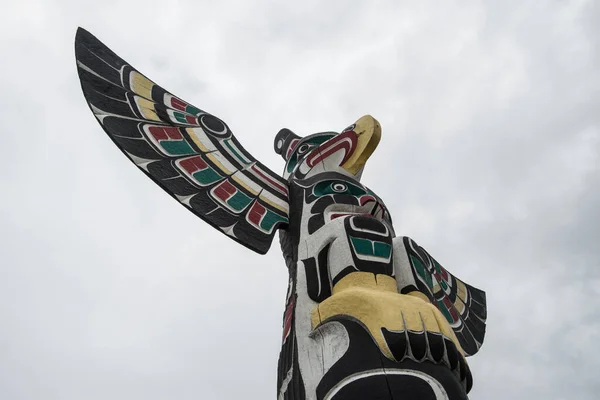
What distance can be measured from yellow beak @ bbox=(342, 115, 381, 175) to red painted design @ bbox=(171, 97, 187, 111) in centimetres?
162

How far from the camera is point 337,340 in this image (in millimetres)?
3041

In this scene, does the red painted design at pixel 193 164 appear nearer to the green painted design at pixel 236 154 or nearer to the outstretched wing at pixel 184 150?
the outstretched wing at pixel 184 150

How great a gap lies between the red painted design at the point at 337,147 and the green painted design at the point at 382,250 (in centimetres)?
170

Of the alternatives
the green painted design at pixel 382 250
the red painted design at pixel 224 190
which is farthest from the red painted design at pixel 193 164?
the green painted design at pixel 382 250

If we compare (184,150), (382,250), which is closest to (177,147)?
(184,150)

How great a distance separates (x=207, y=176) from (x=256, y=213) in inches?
20.0

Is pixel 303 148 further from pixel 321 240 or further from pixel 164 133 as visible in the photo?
pixel 321 240

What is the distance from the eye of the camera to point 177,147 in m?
4.60

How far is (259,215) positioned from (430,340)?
1.89 metres

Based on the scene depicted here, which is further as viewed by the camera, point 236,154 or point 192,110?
point 192,110

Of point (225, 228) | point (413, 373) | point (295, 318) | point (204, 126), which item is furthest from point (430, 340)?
point (204, 126)

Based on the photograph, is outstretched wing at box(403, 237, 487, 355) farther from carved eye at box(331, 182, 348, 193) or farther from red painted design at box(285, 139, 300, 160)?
red painted design at box(285, 139, 300, 160)

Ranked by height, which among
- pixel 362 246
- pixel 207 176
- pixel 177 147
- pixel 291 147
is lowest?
pixel 362 246

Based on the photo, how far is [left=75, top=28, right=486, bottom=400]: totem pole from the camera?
285cm
